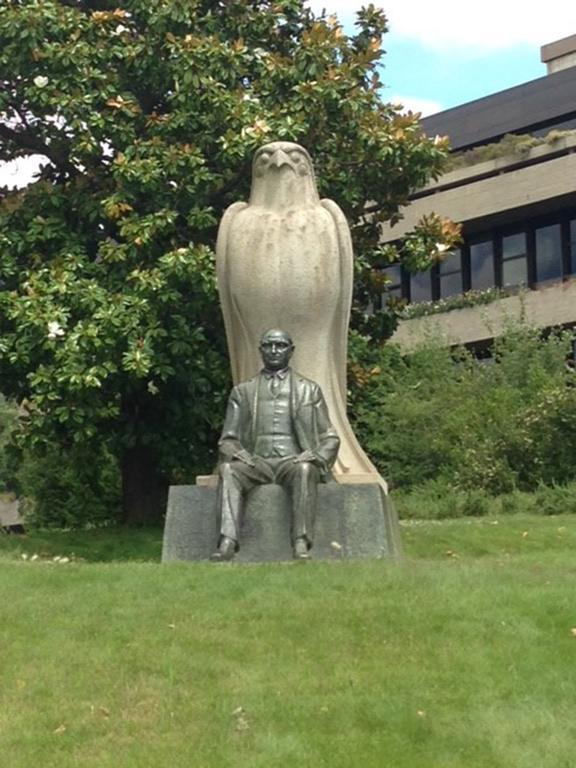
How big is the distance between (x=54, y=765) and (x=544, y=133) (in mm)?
34424

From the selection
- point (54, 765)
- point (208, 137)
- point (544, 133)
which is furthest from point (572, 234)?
point (54, 765)

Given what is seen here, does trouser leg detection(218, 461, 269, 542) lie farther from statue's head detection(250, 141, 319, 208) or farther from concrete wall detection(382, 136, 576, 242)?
concrete wall detection(382, 136, 576, 242)

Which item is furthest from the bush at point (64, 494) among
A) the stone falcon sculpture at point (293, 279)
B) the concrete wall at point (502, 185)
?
the stone falcon sculpture at point (293, 279)

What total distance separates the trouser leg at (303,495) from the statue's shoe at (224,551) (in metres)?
0.52

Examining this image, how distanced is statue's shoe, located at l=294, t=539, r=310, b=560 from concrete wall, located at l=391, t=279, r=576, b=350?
21.3 meters

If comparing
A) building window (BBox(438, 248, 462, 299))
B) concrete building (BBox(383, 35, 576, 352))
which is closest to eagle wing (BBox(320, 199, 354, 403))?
concrete building (BBox(383, 35, 576, 352))

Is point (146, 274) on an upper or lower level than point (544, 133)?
lower

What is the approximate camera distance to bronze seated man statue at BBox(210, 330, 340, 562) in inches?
421

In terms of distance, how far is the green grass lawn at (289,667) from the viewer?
652cm

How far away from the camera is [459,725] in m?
6.75

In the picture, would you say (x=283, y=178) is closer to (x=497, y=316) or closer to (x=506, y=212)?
(x=497, y=316)

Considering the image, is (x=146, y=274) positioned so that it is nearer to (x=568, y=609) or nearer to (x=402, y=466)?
(x=568, y=609)

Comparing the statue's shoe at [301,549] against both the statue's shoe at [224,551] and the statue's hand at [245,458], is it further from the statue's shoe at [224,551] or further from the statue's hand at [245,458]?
the statue's hand at [245,458]

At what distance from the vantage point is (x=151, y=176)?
15852 mm
